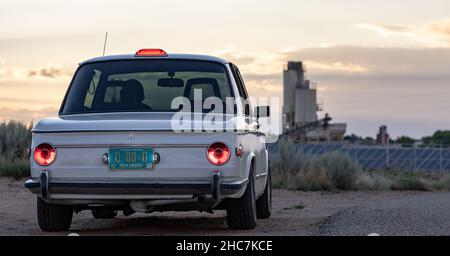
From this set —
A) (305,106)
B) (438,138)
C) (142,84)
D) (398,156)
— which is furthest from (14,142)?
(438,138)

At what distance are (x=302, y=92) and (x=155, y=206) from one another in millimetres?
72957

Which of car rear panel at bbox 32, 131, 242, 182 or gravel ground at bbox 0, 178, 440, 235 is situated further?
gravel ground at bbox 0, 178, 440, 235

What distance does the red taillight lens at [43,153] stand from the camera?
9.52m

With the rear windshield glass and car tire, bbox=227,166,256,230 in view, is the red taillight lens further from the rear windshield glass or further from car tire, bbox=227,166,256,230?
car tire, bbox=227,166,256,230

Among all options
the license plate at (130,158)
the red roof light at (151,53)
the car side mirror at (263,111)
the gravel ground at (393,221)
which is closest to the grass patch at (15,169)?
the gravel ground at (393,221)

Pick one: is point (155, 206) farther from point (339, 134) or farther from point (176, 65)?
point (339, 134)

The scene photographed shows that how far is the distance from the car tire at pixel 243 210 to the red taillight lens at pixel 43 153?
193 cm

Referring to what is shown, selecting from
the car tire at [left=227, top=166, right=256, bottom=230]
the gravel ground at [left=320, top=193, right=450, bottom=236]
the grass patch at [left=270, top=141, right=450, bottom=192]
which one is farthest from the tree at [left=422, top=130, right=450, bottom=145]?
the car tire at [left=227, top=166, right=256, bottom=230]

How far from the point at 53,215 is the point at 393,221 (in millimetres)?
4116

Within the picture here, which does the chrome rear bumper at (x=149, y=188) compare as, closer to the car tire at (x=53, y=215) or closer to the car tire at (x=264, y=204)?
the car tire at (x=53, y=215)

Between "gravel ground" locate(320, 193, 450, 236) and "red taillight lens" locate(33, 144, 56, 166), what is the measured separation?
3.00 meters

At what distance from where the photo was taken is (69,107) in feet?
34.5

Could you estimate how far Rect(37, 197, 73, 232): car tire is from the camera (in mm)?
10227

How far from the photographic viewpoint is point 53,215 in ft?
33.7
